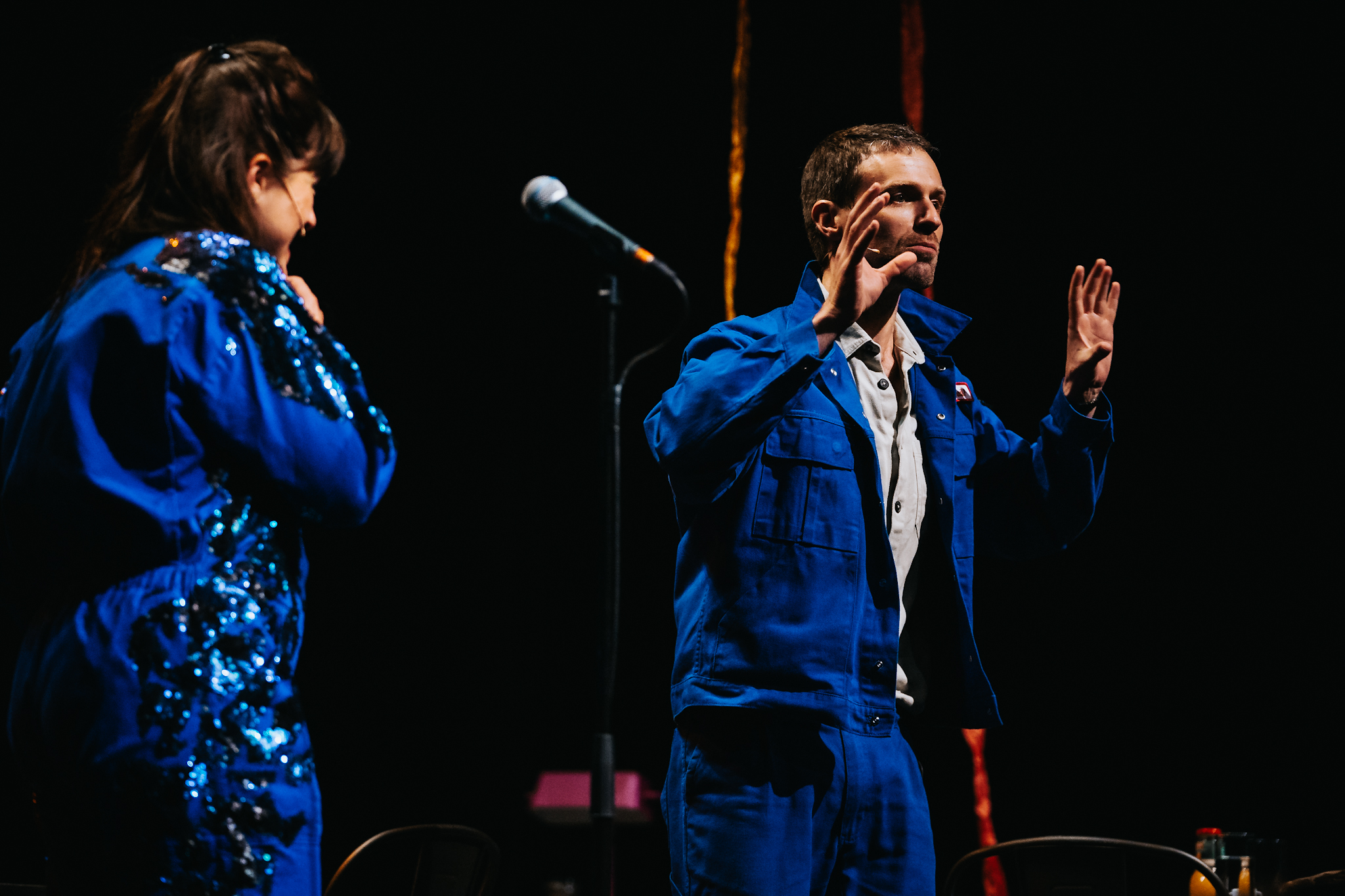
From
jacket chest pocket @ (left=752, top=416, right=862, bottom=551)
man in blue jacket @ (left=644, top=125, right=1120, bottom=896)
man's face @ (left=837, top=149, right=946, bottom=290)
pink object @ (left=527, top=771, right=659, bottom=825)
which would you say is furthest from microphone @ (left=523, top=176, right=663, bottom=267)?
pink object @ (left=527, top=771, right=659, bottom=825)

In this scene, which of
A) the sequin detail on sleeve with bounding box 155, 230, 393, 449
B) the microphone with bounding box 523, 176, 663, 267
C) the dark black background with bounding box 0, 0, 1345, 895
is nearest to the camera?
the sequin detail on sleeve with bounding box 155, 230, 393, 449

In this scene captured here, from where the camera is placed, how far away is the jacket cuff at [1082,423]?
6.70ft

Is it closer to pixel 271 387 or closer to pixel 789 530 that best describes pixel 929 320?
pixel 789 530

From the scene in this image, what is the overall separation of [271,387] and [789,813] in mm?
903

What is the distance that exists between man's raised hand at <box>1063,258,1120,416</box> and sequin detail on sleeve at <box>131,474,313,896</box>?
58.7 inches

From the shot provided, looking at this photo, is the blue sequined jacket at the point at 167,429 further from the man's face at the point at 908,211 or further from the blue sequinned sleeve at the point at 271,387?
the man's face at the point at 908,211

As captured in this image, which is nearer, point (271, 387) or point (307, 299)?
point (271, 387)

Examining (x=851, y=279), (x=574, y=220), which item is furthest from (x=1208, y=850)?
(x=574, y=220)

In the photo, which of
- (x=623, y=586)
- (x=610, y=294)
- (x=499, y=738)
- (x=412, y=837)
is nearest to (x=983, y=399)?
(x=623, y=586)

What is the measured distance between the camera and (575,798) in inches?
156

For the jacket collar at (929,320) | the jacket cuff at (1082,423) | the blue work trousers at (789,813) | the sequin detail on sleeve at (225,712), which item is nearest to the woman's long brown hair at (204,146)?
the sequin detail on sleeve at (225,712)

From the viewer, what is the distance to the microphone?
149 centimetres

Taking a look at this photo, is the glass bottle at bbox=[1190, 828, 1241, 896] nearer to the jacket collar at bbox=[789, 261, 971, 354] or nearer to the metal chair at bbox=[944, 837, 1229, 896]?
the metal chair at bbox=[944, 837, 1229, 896]

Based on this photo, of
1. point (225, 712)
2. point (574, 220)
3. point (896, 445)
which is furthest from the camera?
point (896, 445)
